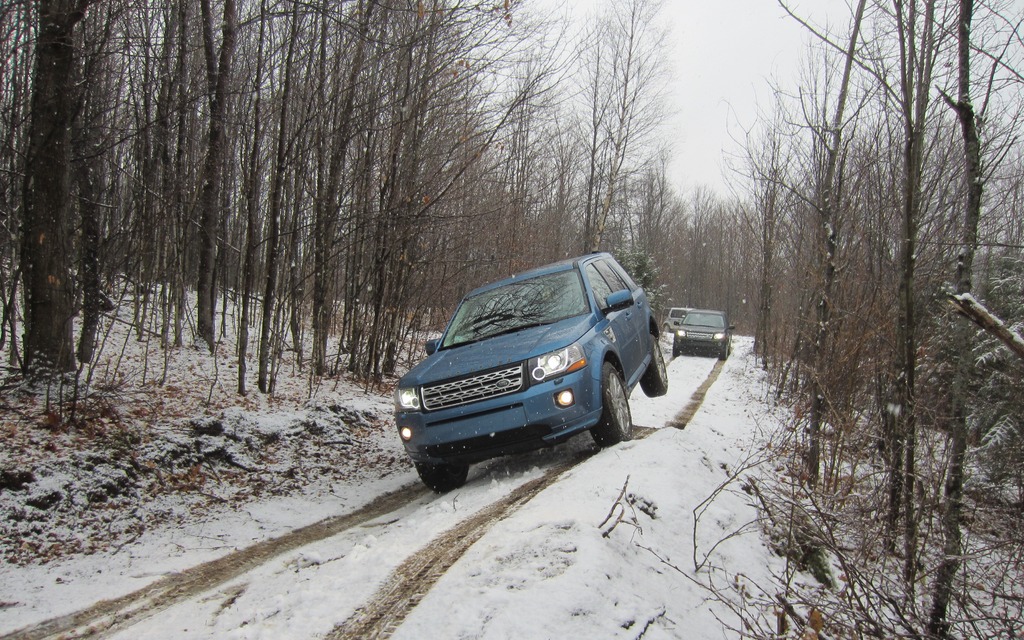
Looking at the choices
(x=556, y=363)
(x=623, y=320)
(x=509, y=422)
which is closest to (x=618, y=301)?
(x=623, y=320)

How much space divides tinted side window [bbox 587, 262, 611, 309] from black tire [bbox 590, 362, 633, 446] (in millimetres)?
866

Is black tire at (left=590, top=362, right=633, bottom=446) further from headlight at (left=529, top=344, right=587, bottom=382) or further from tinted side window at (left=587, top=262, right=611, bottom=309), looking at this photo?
tinted side window at (left=587, top=262, right=611, bottom=309)

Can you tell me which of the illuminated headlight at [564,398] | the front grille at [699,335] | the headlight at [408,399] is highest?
the illuminated headlight at [564,398]

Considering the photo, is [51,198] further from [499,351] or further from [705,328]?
[705,328]

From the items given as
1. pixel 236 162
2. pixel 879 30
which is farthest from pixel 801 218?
pixel 236 162

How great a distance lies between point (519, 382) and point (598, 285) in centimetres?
221

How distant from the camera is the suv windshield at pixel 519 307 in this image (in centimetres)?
612

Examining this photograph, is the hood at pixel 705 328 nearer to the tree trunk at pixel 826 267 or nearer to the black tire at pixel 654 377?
the tree trunk at pixel 826 267

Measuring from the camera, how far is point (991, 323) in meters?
2.55

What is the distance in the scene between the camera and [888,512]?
4816 mm

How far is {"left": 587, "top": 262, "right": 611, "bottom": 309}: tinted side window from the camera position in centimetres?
647

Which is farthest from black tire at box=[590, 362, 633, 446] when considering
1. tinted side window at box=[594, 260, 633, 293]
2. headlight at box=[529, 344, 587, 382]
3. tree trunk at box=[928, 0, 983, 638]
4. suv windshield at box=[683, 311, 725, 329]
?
suv windshield at box=[683, 311, 725, 329]

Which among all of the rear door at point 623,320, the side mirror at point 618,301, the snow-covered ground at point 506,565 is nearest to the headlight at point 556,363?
the snow-covered ground at point 506,565

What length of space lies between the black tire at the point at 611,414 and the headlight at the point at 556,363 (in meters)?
0.40
